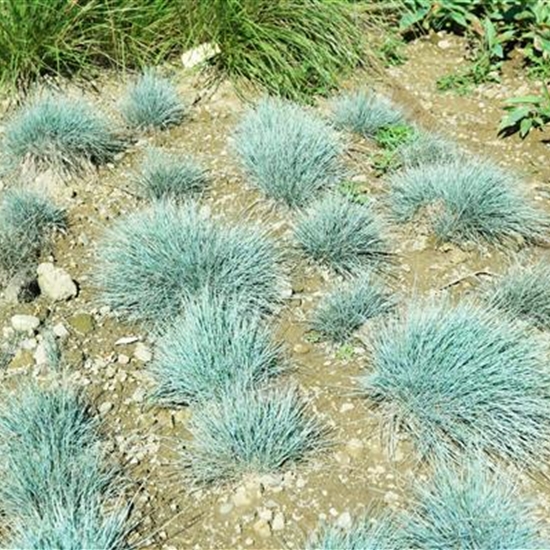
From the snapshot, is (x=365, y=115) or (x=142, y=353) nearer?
(x=142, y=353)

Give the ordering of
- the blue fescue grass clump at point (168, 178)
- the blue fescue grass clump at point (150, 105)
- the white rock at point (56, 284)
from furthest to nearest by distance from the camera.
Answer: the blue fescue grass clump at point (150, 105)
the blue fescue grass clump at point (168, 178)
the white rock at point (56, 284)

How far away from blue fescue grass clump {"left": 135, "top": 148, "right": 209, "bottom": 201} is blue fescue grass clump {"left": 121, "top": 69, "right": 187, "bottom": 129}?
399 millimetres

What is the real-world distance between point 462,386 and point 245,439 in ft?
2.39

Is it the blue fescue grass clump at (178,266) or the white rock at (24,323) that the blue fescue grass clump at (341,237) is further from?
the white rock at (24,323)

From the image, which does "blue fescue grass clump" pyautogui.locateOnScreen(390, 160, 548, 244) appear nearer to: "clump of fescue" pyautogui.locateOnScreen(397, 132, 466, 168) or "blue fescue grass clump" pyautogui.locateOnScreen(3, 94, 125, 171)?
"clump of fescue" pyautogui.locateOnScreen(397, 132, 466, 168)

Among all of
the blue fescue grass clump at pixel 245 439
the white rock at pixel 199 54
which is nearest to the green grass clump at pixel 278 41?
the white rock at pixel 199 54

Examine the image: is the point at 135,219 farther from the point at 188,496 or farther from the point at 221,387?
the point at 188,496

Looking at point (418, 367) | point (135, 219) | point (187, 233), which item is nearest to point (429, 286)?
point (418, 367)

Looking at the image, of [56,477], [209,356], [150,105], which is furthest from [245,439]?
[150,105]

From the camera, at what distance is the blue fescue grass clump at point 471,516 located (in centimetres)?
237

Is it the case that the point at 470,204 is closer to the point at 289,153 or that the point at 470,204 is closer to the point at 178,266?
the point at 289,153

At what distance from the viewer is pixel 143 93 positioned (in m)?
4.42

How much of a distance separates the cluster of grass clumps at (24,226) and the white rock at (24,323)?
26 centimetres

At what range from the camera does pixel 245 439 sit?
264 centimetres
